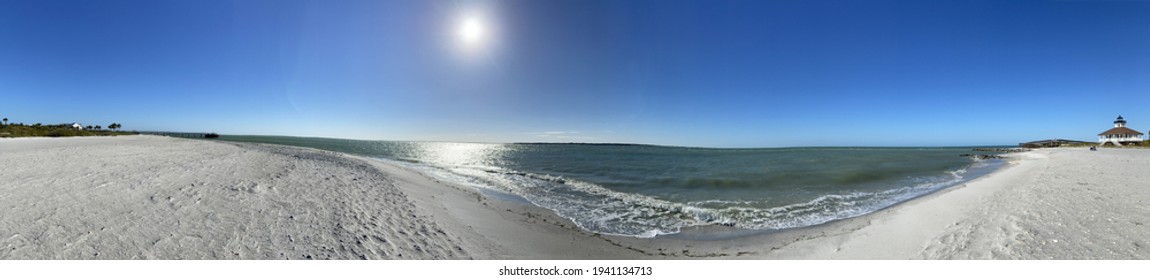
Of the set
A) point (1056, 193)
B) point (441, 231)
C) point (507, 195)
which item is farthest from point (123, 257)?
point (1056, 193)

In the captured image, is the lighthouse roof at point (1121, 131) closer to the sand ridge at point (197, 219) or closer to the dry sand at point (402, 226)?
the dry sand at point (402, 226)

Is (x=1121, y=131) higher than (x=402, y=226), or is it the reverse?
(x=1121, y=131)

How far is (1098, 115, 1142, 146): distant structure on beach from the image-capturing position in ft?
166

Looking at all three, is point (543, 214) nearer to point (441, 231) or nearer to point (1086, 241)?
point (441, 231)

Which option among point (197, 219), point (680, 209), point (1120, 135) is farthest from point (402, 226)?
point (1120, 135)

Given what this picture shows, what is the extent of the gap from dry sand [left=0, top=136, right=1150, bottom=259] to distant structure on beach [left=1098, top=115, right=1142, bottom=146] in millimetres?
72492

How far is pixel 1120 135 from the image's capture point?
175 feet

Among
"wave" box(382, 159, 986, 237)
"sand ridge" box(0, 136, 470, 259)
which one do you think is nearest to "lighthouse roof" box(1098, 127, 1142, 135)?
"wave" box(382, 159, 986, 237)

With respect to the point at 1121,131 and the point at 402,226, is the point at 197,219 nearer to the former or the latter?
the point at 402,226

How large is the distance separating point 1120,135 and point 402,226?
92893 mm

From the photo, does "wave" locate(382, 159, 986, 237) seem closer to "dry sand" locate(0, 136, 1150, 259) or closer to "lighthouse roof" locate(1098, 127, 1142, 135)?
"dry sand" locate(0, 136, 1150, 259)

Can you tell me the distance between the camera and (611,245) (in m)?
6.86

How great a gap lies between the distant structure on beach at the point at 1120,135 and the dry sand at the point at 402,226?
72.5 m

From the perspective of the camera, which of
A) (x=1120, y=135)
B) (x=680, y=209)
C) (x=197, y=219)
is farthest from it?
(x=1120, y=135)
